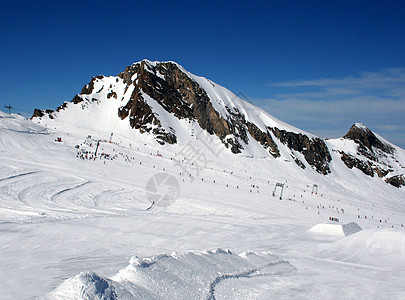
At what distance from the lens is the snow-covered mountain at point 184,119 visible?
67.1m

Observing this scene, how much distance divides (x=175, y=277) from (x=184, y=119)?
70.6 metres

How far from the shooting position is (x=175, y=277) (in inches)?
194

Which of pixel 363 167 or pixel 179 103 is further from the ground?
pixel 179 103

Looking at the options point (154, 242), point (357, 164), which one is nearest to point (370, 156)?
point (357, 164)

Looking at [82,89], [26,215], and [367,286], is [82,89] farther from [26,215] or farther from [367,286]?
[367,286]

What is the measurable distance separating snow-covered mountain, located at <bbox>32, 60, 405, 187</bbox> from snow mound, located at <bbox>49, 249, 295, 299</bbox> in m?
56.4

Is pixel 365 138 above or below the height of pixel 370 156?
above

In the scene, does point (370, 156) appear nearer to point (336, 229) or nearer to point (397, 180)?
point (397, 180)

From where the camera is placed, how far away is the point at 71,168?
27125 millimetres

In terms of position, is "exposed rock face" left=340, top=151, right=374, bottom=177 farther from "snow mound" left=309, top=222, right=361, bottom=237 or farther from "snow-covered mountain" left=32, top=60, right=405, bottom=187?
"snow mound" left=309, top=222, right=361, bottom=237

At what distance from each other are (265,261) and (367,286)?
230cm

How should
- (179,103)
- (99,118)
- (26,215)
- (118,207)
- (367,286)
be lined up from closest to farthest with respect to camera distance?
1. (367,286)
2. (26,215)
3. (118,207)
4. (99,118)
5. (179,103)

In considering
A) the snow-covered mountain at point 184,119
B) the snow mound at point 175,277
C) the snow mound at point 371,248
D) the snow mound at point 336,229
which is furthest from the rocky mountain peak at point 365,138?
the snow mound at point 175,277

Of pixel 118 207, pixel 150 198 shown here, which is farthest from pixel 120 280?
pixel 150 198
